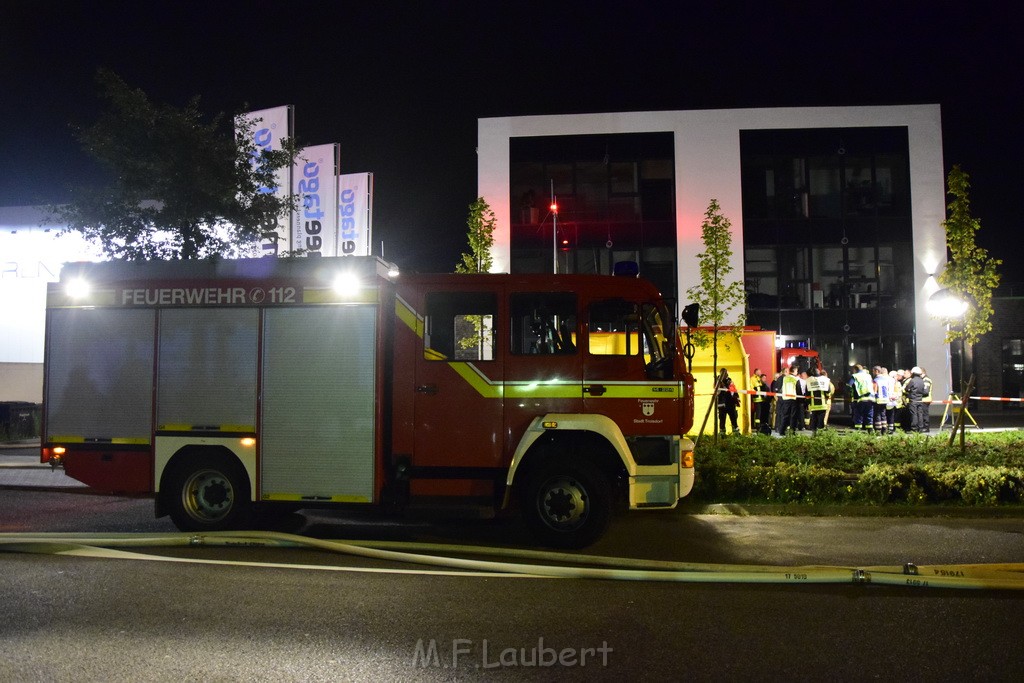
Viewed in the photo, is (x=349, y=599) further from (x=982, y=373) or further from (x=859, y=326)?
(x=982, y=373)

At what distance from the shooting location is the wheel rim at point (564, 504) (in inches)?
299

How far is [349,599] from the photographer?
592 cm

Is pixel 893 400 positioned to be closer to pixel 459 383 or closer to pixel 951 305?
pixel 951 305

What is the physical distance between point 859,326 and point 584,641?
26.4 meters

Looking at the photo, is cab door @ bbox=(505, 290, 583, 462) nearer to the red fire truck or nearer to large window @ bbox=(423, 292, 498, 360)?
the red fire truck

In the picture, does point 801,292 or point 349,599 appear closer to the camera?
point 349,599

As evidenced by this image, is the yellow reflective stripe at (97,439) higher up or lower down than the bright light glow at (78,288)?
lower down

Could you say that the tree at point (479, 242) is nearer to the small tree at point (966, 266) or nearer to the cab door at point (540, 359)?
the small tree at point (966, 266)

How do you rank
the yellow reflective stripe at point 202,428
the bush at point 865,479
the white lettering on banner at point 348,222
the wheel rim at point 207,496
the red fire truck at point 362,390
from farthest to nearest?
1. the white lettering on banner at point 348,222
2. the bush at point 865,479
3. the wheel rim at point 207,496
4. the yellow reflective stripe at point 202,428
5. the red fire truck at point 362,390

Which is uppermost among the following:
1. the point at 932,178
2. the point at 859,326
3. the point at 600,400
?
the point at 932,178

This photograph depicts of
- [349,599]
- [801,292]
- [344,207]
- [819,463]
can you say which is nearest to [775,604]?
[349,599]

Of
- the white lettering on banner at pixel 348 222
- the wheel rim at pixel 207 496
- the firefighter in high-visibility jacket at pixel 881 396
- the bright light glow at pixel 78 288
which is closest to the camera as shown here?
the wheel rim at pixel 207 496

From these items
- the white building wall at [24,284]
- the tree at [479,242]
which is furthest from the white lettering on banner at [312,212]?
the white building wall at [24,284]

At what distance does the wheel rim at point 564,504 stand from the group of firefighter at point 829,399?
10.5m
